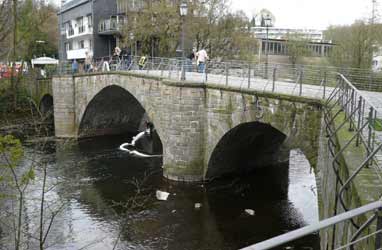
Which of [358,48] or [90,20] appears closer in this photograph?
[358,48]

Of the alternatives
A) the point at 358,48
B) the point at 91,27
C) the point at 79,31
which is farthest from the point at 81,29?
the point at 358,48

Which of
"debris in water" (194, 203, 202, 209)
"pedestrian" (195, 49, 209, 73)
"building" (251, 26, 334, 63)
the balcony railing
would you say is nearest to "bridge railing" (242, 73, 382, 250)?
"debris in water" (194, 203, 202, 209)

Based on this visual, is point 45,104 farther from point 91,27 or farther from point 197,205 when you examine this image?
point 197,205

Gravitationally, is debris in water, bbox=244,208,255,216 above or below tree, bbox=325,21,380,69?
below

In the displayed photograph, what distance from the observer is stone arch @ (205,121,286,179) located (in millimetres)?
18719

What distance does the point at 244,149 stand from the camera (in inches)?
824

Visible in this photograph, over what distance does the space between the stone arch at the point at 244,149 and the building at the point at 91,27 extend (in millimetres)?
24178

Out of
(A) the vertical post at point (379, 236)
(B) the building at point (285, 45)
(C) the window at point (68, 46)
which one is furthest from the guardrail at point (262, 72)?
(B) the building at point (285, 45)

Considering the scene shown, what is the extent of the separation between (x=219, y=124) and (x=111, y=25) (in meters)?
28.5

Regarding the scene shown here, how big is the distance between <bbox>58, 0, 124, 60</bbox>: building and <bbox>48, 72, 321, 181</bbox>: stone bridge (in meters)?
18.7

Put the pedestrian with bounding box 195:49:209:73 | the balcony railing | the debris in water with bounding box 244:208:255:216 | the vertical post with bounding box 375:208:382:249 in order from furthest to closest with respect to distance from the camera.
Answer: the balcony railing < the pedestrian with bounding box 195:49:209:73 < the debris in water with bounding box 244:208:255:216 < the vertical post with bounding box 375:208:382:249

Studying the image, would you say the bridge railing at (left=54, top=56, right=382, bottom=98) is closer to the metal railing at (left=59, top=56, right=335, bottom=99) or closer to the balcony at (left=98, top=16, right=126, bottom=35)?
the metal railing at (left=59, top=56, right=335, bottom=99)

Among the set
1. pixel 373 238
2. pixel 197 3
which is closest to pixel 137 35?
pixel 197 3

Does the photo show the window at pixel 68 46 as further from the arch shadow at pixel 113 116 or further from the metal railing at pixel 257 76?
the metal railing at pixel 257 76
